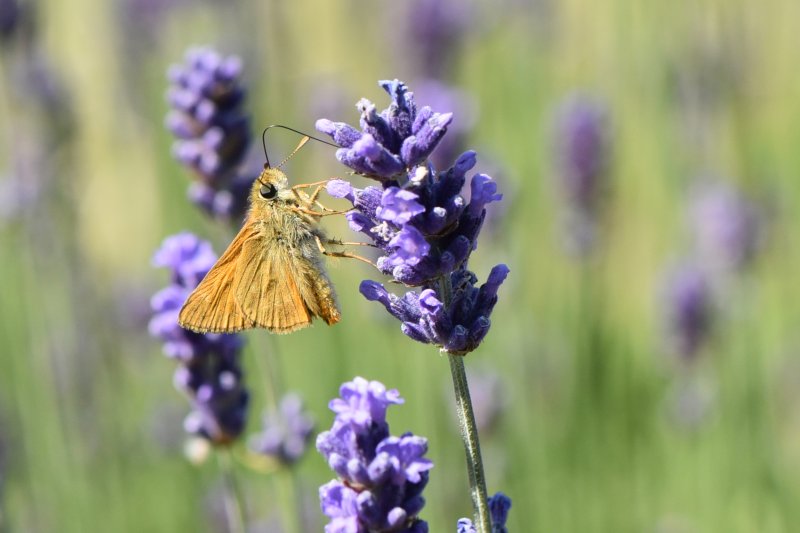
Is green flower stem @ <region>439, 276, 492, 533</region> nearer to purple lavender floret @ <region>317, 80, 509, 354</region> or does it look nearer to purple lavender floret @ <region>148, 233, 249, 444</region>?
purple lavender floret @ <region>317, 80, 509, 354</region>

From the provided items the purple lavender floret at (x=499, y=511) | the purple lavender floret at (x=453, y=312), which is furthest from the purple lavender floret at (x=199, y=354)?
the purple lavender floret at (x=499, y=511)

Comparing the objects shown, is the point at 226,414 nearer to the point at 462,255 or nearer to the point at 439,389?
A: the point at 462,255

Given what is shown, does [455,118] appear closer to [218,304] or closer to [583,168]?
[583,168]

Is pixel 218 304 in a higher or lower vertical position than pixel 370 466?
higher

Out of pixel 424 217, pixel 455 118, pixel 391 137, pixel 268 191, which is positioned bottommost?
pixel 424 217

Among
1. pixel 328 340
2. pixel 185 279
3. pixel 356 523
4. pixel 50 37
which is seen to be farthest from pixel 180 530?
pixel 50 37

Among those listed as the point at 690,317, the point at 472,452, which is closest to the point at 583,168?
the point at 690,317

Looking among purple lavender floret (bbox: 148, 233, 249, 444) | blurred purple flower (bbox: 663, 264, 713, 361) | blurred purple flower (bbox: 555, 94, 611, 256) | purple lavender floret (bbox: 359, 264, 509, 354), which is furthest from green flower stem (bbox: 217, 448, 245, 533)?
blurred purple flower (bbox: 555, 94, 611, 256)
